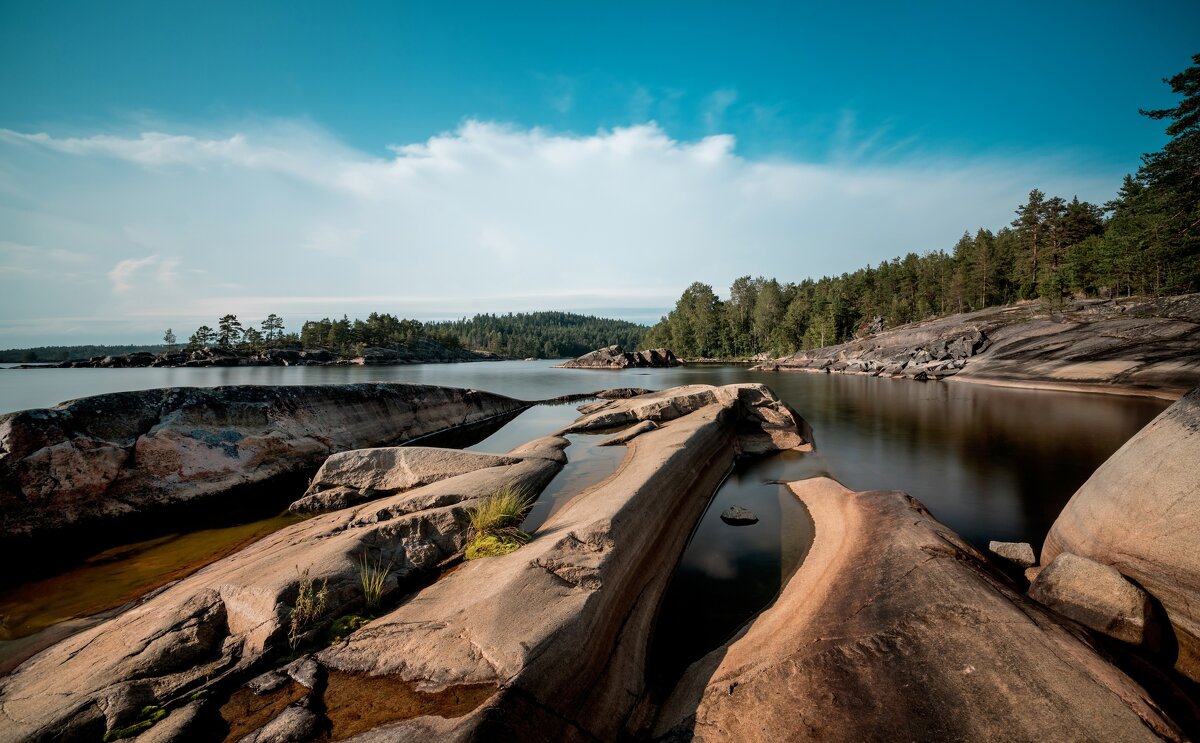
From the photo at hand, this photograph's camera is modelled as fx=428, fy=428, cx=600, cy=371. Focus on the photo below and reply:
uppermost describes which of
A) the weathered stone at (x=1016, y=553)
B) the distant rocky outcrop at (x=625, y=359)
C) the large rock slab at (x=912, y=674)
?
the distant rocky outcrop at (x=625, y=359)

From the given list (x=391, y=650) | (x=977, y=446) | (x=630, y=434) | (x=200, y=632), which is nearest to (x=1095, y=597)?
(x=391, y=650)

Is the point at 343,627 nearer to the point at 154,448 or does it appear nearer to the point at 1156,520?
the point at 154,448

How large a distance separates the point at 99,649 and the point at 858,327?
102m

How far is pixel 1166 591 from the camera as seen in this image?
568 cm

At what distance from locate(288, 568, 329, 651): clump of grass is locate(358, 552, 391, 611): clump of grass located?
0.48m

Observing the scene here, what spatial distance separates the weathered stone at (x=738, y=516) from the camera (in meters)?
10.5

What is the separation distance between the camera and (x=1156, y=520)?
615cm

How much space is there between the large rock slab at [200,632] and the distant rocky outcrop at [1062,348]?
1636 inches

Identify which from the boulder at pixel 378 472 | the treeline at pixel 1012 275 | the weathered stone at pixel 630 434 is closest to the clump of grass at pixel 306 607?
the boulder at pixel 378 472

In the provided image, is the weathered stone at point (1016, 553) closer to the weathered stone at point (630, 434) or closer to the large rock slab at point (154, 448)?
the weathered stone at point (630, 434)

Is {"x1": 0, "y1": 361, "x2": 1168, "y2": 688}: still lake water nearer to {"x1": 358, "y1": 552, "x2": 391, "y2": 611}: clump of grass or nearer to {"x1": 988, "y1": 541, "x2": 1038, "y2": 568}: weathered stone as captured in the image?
{"x1": 988, "y1": 541, "x2": 1038, "y2": 568}: weathered stone

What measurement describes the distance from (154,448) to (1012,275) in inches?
3589

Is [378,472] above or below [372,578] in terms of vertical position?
below

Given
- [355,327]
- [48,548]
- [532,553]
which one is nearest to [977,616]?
[532,553]
